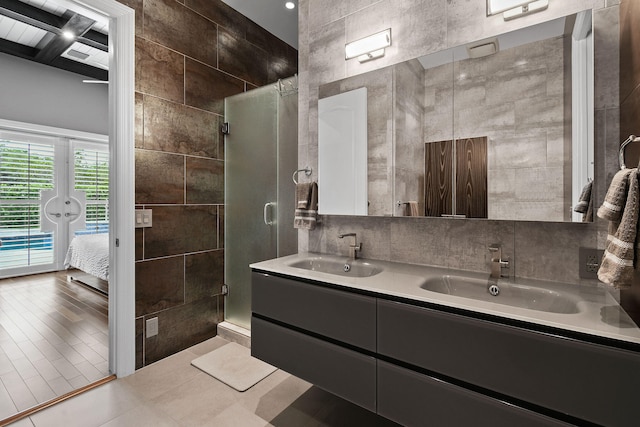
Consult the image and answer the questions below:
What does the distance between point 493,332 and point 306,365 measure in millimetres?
867

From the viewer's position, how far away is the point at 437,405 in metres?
1.14

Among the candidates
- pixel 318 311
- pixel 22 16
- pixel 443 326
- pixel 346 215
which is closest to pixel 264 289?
pixel 318 311

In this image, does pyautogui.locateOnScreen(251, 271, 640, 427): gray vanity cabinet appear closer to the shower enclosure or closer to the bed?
the shower enclosure

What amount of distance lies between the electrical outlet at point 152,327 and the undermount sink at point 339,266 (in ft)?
3.94

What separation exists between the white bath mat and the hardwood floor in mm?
672

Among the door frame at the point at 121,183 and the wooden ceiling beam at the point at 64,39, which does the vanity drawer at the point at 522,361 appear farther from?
the wooden ceiling beam at the point at 64,39

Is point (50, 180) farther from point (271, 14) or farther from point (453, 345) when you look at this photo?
point (453, 345)

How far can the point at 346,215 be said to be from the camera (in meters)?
2.06

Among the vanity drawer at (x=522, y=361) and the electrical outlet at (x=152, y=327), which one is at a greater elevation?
the vanity drawer at (x=522, y=361)

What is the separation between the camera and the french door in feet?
15.0

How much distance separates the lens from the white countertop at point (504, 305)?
92cm

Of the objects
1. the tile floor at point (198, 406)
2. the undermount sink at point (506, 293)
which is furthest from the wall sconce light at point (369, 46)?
the tile floor at point (198, 406)

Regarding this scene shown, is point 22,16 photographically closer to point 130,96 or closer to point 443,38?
point 130,96

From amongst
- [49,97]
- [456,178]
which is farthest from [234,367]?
[49,97]
